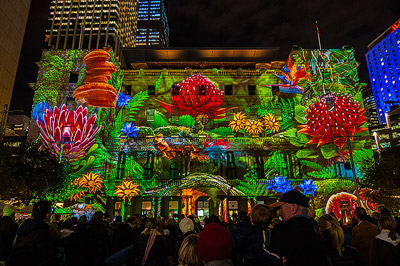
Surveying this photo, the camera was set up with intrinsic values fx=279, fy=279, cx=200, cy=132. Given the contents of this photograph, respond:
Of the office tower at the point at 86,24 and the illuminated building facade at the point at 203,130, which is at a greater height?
the office tower at the point at 86,24

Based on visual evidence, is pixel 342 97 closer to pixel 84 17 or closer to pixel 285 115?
pixel 285 115

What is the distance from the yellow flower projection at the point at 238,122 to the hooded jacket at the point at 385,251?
30190mm

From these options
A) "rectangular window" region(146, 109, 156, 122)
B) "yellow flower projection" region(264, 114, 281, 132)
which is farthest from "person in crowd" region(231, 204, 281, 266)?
"rectangular window" region(146, 109, 156, 122)

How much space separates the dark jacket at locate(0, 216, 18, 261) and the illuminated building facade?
868 inches

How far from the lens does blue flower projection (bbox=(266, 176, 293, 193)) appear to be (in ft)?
99.5

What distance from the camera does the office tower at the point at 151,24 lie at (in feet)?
540

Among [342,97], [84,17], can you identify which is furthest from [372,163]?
[84,17]

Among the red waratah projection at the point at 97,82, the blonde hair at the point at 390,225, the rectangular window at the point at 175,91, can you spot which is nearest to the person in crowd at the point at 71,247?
the blonde hair at the point at 390,225

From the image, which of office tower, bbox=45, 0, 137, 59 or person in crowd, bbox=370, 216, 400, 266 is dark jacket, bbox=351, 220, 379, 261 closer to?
person in crowd, bbox=370, 216, 400, 266

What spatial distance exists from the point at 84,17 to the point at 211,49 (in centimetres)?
9847

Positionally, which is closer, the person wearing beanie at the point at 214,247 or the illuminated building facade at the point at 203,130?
the person wearing beanie at the point at 214,247

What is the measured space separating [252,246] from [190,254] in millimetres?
1102

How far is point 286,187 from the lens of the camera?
30.3 meters

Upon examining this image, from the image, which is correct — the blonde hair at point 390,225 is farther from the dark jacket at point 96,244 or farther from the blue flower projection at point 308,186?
the blue flower projection at point 308,186
